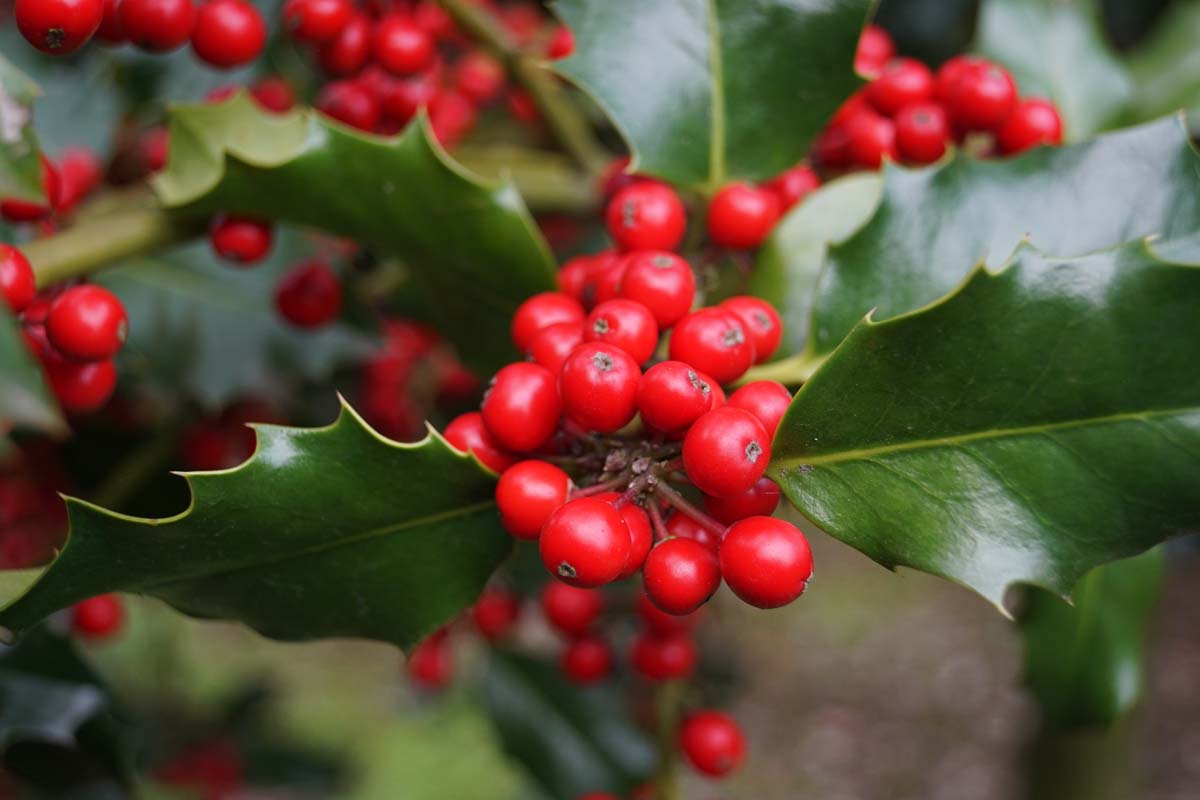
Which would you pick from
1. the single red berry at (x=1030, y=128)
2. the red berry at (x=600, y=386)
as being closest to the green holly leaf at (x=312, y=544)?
the red berry at (x=600, y=386)

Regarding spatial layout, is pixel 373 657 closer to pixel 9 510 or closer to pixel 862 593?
pixel 862 593

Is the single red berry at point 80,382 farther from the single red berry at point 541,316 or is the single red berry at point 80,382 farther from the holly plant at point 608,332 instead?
the single red berry at point 541,316

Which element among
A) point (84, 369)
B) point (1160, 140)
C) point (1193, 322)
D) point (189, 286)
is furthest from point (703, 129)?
point (189, 286)

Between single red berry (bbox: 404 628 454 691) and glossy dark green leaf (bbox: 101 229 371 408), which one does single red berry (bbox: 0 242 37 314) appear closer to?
glossy dark green leaf (bbox: 101 229 371 408)

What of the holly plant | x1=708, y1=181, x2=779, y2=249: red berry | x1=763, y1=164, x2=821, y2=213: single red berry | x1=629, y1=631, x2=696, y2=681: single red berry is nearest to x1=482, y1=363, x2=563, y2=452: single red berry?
the holly plant

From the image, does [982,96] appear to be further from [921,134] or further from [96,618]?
[96,618]
